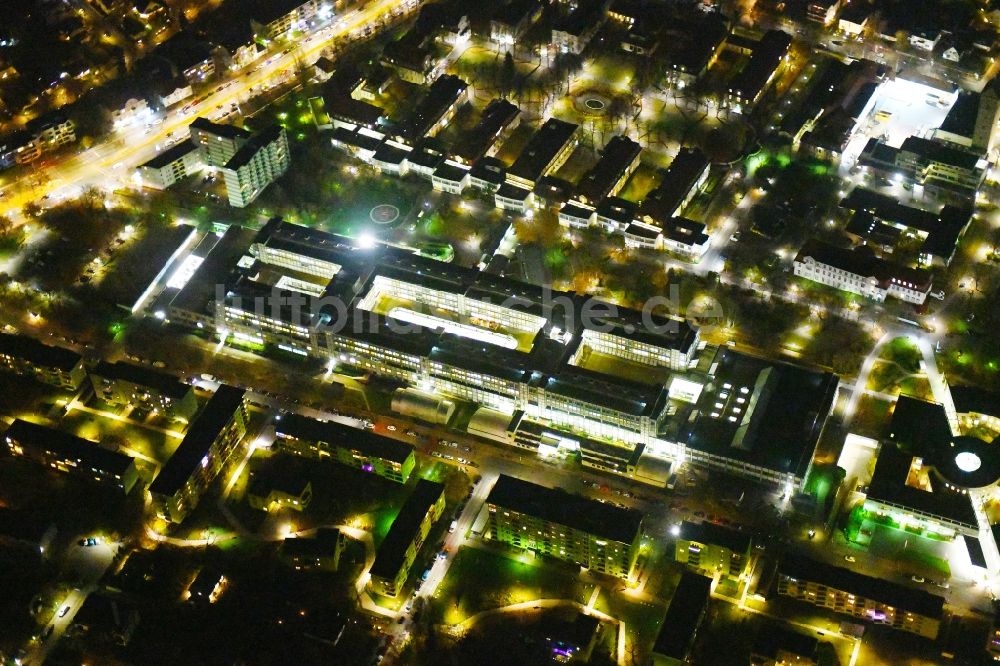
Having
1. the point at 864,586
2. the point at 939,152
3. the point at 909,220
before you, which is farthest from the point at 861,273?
the point at 864,586

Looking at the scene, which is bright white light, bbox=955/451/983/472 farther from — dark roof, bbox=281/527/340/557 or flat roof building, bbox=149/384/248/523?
flat roof building, bbox=149/384/248/523

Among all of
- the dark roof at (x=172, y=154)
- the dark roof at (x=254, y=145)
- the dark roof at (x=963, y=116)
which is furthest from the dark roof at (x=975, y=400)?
the dark roof at (x=172, y=154)

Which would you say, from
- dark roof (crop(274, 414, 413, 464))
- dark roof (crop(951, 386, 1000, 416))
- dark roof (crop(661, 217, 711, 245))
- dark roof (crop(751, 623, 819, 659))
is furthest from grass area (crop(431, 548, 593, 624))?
dark roof (crop(661, 217, 711, 245))

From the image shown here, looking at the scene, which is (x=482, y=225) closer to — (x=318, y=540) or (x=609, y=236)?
(x=609, y=236)

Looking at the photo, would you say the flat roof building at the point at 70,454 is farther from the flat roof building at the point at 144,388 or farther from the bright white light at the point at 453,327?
the bright white light at the point at 453,327

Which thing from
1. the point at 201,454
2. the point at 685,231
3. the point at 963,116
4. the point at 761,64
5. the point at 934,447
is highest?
the point at 761,64

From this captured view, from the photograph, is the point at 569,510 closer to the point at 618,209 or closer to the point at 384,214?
the point at 618,209

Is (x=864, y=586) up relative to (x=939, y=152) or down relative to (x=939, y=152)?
down
